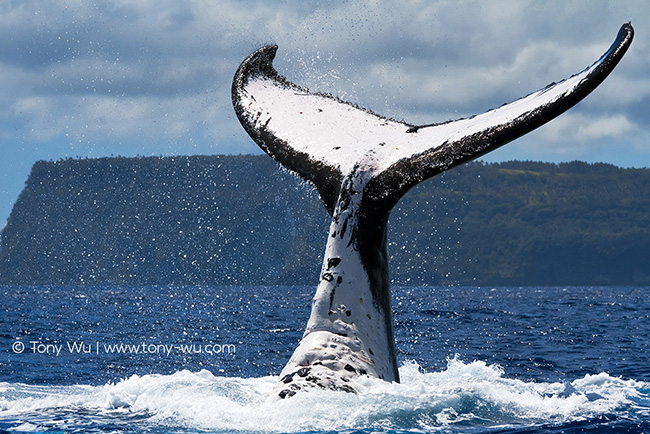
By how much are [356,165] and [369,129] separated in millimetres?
693

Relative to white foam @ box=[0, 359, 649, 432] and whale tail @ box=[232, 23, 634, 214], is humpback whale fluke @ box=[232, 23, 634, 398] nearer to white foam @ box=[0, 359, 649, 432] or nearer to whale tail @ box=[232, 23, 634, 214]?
whale tail @ box=[232, 23, 634, 214]

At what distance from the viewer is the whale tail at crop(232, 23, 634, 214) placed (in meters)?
6.16

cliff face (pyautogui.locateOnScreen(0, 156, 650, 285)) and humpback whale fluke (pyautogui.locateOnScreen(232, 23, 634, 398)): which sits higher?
cliff face (pyautogui.locateOnScreen(0, 156, 650, 285))

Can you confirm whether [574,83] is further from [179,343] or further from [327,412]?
[179,343]

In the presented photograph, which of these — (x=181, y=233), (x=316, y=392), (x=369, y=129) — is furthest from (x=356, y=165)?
(x=181, y=233)

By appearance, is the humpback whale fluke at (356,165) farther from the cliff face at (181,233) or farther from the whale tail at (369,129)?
the cliff face at (181,233)

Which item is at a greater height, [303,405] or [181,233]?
[181,233]

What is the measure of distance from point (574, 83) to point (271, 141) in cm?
273

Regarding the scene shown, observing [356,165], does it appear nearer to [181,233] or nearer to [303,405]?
[303,405]

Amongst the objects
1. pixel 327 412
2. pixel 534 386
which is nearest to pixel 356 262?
pixel 327 412

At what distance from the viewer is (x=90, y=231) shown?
183 m

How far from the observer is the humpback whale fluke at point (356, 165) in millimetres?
6188

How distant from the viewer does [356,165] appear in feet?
23.3

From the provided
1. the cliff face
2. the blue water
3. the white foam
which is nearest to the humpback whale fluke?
the white foam
